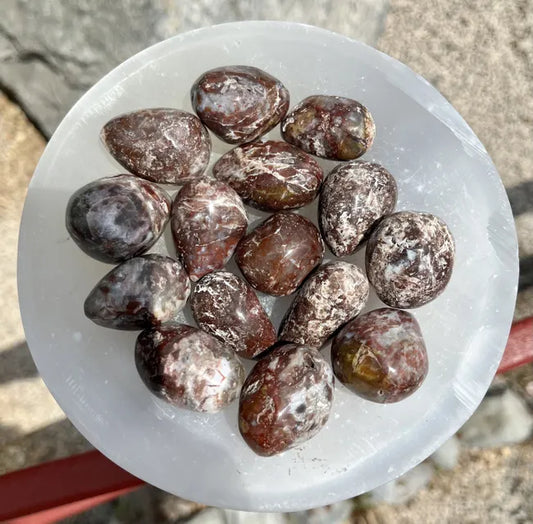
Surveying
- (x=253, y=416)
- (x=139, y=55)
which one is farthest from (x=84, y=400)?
(x=139, y=55)

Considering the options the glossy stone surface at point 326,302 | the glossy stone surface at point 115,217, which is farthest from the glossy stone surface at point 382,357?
the glossy stone surface at point 115,217

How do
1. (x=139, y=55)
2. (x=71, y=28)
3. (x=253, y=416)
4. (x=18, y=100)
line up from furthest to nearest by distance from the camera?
(x=18, y=100) → (x=71, y=28) → (x=139, y=55) → (x=253, y=416)

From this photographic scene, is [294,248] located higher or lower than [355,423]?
higher

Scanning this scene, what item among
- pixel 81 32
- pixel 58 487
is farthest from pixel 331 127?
pixel 58 487

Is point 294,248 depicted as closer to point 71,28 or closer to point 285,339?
point 285,339

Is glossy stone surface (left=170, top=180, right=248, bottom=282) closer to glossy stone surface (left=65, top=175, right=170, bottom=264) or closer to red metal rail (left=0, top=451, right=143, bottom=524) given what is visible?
glossy stone surface (left=65, top=175, right=170, bottom=264)

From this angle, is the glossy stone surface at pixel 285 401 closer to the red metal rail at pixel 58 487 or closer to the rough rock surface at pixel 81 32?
the red metal rail at pixel 58 487

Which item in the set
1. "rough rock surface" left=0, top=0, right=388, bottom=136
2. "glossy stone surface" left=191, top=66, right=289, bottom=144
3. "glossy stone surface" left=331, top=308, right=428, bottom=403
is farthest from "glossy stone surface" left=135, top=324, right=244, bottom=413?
"rough rock surface" left=0, top=0, right=388, bottom=136
